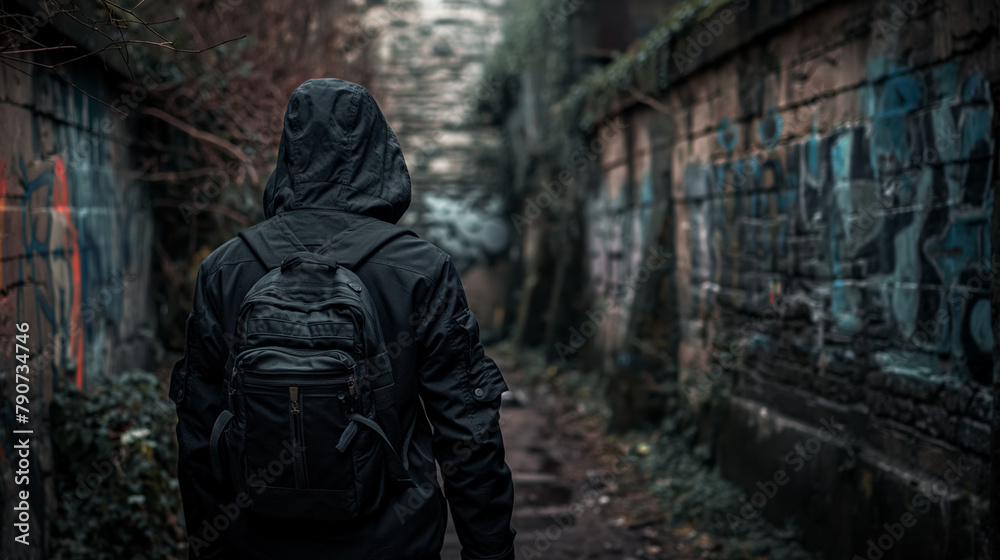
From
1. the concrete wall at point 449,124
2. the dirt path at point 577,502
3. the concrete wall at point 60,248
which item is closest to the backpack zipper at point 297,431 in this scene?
the concrete wall at point 60,248

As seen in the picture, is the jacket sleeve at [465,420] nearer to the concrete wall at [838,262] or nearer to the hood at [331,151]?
the hood at [331,151]

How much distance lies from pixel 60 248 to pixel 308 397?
3250 mm

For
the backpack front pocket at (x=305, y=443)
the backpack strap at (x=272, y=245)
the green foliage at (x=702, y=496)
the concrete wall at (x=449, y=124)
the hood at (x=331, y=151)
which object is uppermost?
the concrete wall at (x=449, y=124)

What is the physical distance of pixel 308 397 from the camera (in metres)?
1.73

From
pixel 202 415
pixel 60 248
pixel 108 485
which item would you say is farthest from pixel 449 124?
pixel 202 415

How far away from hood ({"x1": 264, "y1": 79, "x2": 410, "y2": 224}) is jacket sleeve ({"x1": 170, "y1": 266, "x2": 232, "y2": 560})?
347mm

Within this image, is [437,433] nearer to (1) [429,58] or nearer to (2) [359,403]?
(2) [359,403]

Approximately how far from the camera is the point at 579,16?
955cm

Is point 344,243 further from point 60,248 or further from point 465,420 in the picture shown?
point 60,248

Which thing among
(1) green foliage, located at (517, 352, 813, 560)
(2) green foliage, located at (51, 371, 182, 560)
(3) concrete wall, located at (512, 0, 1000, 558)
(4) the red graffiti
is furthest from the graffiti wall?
(4) the red graffiti

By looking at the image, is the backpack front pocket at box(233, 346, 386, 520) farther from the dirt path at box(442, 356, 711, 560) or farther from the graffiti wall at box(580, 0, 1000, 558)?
the dirt path at box(442, 356, 711, 560)

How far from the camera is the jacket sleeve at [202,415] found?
196 centimetres

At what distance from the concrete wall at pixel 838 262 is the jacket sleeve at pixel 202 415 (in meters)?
2.94

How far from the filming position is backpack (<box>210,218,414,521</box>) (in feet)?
5.69
